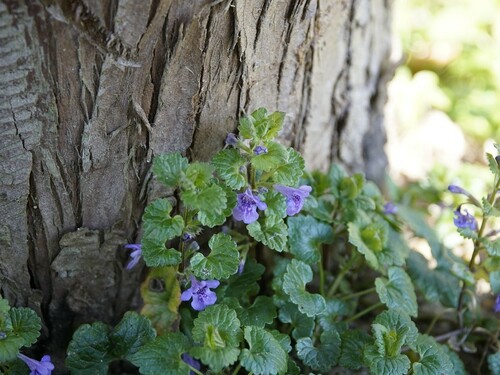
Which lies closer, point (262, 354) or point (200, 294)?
point (262, 354)

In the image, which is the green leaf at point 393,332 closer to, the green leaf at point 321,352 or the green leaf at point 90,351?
the green leaf at point 321,352

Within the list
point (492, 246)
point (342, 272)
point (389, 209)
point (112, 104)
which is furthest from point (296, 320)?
point (112, 104)

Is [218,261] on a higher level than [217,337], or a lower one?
higher

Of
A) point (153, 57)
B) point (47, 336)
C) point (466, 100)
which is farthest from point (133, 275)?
point (466, 100)

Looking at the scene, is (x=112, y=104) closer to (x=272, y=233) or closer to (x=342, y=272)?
(x=272, y=233)

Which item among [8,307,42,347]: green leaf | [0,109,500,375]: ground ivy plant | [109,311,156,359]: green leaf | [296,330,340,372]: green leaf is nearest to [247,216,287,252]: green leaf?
[0,109,500,375]: ground ivy plant

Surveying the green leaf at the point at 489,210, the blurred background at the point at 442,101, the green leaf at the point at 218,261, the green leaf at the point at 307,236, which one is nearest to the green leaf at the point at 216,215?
the green leaf at the point at 218,261
